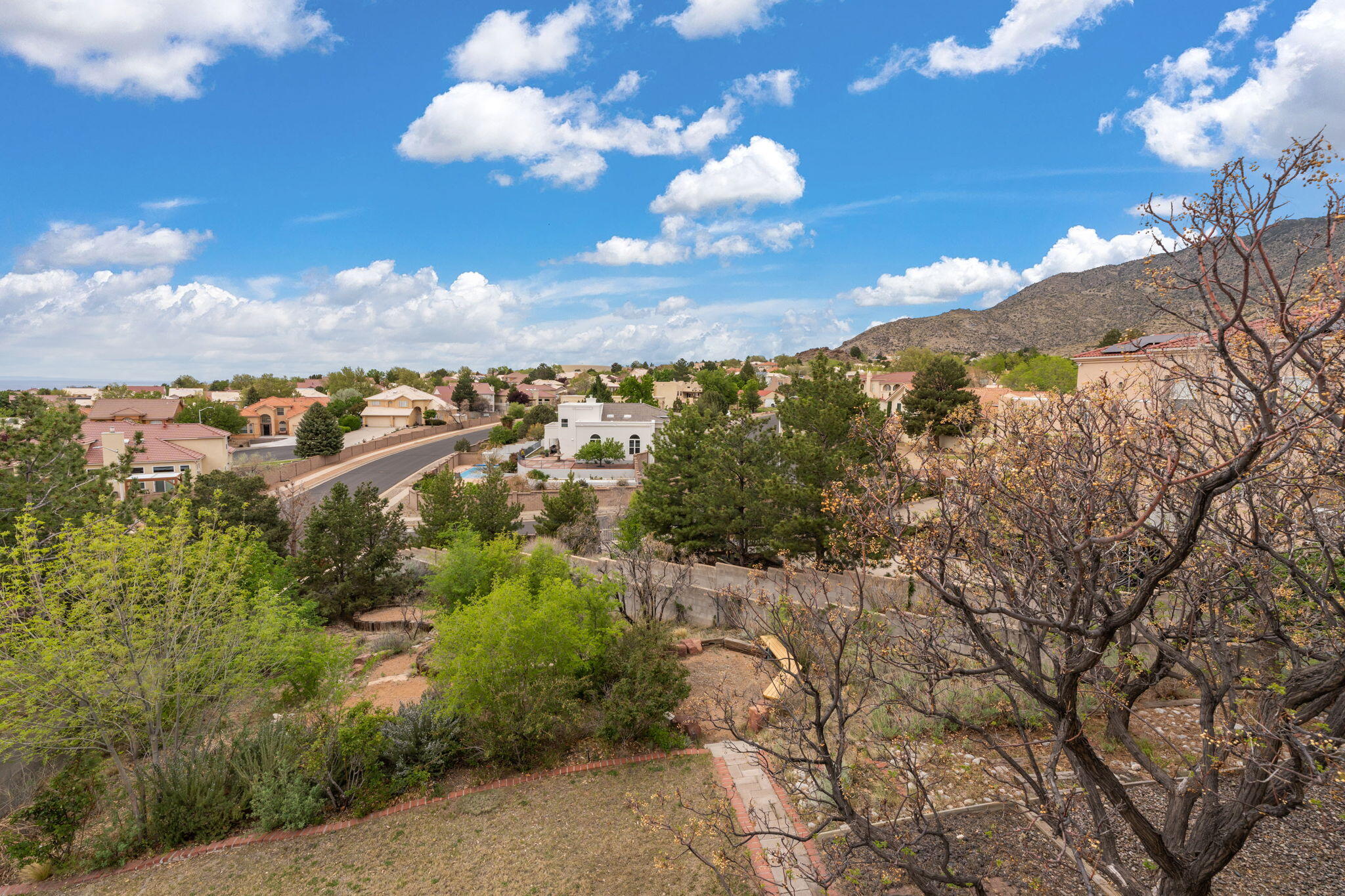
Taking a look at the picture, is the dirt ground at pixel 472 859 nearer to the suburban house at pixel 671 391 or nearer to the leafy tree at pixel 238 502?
the leafy tree at pixel 238 502

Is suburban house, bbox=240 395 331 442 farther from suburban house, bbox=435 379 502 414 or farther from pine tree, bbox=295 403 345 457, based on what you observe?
pine tree, bbox=295 403 345 457

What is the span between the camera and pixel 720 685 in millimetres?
14352

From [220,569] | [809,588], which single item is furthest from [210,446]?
[809,588]

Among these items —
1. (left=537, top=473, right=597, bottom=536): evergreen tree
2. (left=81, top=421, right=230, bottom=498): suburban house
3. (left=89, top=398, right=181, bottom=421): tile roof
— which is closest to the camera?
(left=537, top=473, right=597, bottom=536): evergreen tree

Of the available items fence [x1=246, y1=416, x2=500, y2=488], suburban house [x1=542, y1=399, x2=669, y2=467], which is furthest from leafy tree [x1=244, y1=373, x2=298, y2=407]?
suburban house [x1=542, y1=399, x2=669, y2=467]

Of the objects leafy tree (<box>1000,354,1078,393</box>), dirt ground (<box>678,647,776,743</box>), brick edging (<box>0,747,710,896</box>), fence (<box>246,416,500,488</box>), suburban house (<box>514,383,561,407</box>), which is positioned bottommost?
dirt ground (<box>678,647,776,743</box>)

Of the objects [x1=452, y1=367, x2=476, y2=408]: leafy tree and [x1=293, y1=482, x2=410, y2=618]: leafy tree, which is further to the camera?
[x1=452, y1=367, x2=476, y2=408]: leafy tree

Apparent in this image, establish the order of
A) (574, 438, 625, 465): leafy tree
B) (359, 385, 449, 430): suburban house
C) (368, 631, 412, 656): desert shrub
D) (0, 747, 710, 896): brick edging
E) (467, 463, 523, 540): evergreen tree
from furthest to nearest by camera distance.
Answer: (359, 385, 449, 430): suburban house < (574, 438, 625, 465): leafy tree < (467, 463, 523, 540): evergreen tree < (368, 631, 412, 656): desert shrub < (0, 747, 710, 896): brick edging

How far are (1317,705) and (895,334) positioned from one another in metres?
136

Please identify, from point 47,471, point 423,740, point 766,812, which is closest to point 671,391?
point 47,471

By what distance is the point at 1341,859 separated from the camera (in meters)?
6.98

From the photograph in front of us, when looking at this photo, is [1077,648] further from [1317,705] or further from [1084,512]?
[1317,705]

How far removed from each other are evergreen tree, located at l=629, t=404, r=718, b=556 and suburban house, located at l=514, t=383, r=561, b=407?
2477 inches

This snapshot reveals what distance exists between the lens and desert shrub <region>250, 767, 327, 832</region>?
966 cm
